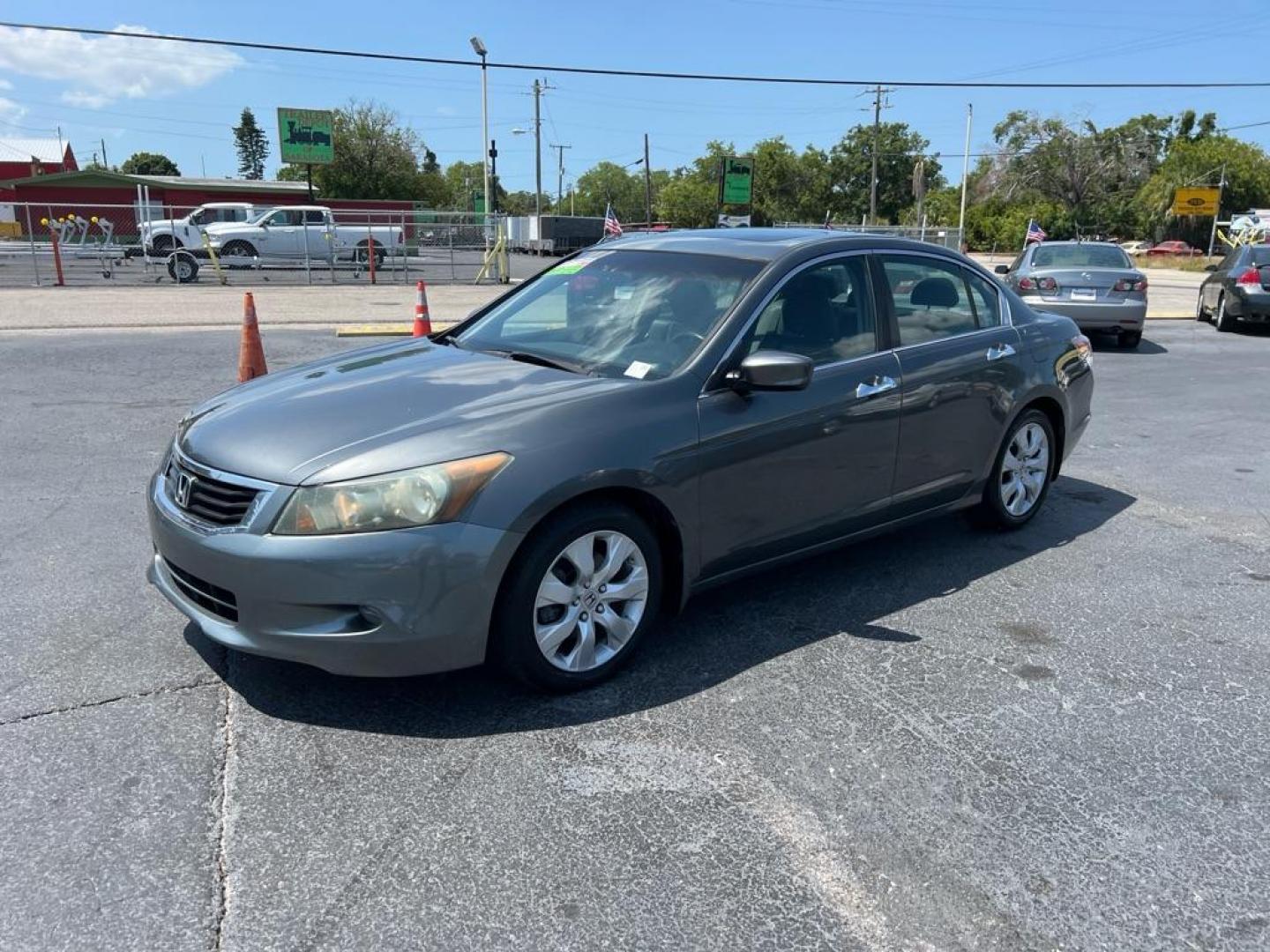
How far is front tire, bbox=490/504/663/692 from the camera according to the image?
10.9 ft

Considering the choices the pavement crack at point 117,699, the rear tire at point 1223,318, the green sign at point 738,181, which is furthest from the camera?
the green sign at point 738,181

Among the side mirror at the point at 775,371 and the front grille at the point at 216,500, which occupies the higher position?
the side mirror at the point at 775,371

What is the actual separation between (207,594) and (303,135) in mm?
41480

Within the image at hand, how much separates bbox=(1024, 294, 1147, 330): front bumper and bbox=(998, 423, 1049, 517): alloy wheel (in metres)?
8.43

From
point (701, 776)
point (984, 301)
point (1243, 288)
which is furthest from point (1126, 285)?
point (701, 776)

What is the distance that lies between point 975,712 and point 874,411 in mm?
1416

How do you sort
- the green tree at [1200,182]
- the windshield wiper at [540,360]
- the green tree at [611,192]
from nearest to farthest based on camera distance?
the windshield wiper at [540,360]
the green tree at [1200,182]
the green tree at [611,192]

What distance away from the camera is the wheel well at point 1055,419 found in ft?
17.9

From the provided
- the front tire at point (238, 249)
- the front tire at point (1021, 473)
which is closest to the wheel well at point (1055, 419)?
the front tire at point (1021, 473)

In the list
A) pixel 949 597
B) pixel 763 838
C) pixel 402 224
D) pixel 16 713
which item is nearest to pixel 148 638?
pixel 16 713

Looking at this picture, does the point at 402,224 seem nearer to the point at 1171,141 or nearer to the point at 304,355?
the point at 304,355

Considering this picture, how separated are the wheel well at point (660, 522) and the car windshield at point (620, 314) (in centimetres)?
50

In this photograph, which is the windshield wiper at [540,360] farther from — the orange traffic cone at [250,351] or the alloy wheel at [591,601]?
the orange traffic cone at [250,351]

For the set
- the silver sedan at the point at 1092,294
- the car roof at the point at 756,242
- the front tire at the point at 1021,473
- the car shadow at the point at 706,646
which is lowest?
the car shadow at the point at 706,646
